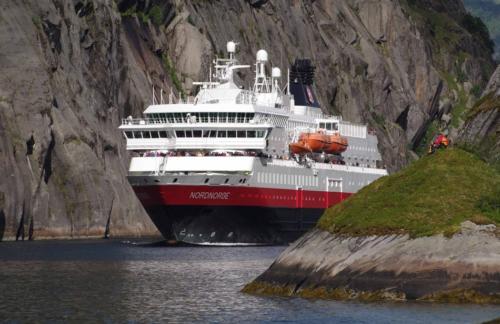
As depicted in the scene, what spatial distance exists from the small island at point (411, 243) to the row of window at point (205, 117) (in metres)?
51.9

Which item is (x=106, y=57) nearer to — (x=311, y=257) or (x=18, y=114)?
(x=18, y=114)

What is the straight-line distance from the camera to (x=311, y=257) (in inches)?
2226

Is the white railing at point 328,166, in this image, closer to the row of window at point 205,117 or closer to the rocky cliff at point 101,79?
the row of window at point 205,117

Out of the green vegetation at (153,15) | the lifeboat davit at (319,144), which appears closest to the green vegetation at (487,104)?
the lifeboat davit at (319,144)

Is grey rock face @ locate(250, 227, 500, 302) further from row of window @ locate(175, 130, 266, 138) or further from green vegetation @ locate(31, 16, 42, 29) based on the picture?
green vegetation @ locate(31, 16, 42, 29)

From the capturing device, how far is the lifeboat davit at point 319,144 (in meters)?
120

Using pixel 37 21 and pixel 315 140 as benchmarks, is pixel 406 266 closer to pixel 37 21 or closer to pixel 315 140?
pixel 315 140

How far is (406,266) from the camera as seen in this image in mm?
53156

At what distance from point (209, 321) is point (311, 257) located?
6206 millimetres

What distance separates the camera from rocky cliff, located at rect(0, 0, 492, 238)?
370ft

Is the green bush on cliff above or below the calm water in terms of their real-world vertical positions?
above

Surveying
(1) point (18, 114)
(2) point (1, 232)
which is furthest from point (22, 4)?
(2) point (1, 232)

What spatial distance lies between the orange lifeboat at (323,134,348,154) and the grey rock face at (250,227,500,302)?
6832 centimetres

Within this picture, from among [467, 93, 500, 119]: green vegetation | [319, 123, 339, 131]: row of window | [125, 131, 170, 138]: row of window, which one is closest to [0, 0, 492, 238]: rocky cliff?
[125, 131, 170, 138]: row of window
